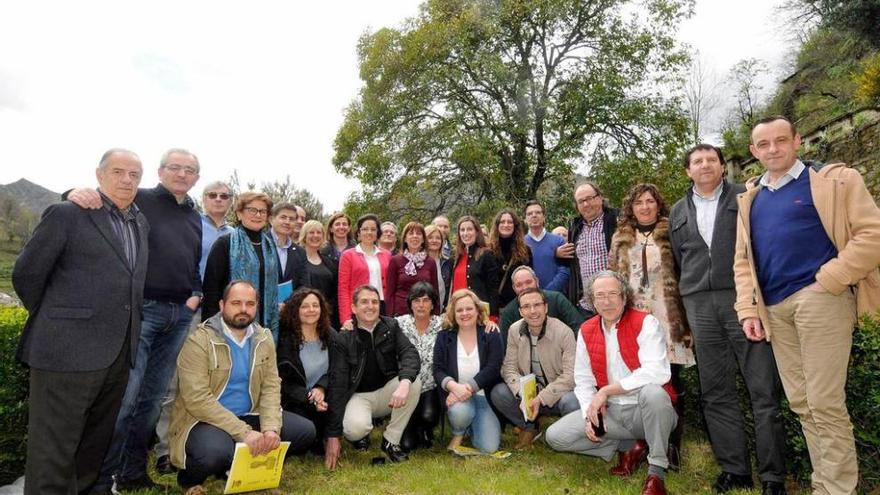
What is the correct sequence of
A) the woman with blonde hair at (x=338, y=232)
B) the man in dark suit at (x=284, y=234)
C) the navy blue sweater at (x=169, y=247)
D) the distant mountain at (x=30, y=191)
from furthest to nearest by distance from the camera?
the distant mountain at (x=30, y=191)
the woman with blonde hair at (x=338, y=232)
the man in dark suit at (x=284, y=234)
the navy blue sweater at (x=169, y=247)

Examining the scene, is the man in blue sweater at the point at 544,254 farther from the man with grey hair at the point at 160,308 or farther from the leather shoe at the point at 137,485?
the leather shoe at the point at 137,485

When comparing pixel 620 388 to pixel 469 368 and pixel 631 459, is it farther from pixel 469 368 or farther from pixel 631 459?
pixel 469 368

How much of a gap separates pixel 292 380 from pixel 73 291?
2.09 m

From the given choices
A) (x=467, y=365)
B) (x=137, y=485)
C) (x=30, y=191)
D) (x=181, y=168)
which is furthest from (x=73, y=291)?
(x=30, y=191)

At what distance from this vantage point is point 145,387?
3.81 m

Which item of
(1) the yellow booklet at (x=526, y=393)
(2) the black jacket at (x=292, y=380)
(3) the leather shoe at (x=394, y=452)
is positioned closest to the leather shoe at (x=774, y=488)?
(1) the yellow booklet at (x=526, y=393)

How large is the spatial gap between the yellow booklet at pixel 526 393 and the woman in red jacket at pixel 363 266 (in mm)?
2045

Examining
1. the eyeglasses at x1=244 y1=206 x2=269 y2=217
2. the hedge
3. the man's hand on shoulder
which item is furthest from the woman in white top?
the man's hand on shoulder

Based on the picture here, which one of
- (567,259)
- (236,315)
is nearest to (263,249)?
(236,315)

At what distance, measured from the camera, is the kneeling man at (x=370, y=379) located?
15.0 feet

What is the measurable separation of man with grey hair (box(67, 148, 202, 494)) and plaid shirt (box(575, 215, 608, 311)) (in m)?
A: 3.61

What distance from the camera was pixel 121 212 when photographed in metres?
3.29

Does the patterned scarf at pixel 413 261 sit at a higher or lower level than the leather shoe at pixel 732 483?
higher

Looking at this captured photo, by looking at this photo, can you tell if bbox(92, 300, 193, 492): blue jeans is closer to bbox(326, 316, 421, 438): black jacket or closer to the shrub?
the shrub
